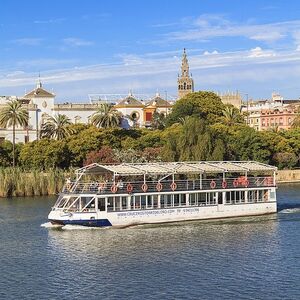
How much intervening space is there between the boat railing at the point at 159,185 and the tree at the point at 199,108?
207 ft

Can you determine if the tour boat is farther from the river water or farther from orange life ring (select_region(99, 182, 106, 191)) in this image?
the river water

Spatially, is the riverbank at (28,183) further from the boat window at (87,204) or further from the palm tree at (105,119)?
the boat window at (87,204)

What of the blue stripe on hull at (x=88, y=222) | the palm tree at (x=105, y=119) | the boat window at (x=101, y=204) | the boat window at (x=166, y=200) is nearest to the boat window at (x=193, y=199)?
the boat window at (x=166, y=200)

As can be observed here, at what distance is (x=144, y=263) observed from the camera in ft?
147

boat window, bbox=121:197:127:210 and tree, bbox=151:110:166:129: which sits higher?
tree, bbox=151:110:166:129

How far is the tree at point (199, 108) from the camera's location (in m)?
131

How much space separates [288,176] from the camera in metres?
114

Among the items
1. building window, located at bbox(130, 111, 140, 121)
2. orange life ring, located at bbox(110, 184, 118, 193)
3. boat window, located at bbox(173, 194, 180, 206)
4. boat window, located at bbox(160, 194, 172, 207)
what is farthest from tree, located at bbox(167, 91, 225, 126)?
orange life ring, located at bbox(110, 184, 118, 193)

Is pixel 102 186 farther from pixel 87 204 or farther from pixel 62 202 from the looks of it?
pixel 62 202

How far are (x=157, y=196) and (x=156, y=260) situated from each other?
1575cm

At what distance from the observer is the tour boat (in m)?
58.1

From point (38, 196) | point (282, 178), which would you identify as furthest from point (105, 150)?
point (282, 178)

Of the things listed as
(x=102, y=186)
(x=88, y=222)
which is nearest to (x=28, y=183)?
(x=102, y=186)

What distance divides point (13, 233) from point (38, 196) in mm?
29150
